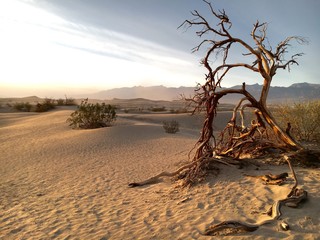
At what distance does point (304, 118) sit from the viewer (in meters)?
10.4

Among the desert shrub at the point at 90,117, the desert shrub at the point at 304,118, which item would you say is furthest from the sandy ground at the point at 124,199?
the desert shrub at the point at 90,117

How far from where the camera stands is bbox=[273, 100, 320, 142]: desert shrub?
10.4 metres

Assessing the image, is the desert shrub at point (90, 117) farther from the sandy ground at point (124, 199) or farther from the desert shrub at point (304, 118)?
the desert shrub at point (304, 118)

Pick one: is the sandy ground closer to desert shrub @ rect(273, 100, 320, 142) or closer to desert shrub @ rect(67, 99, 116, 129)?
desert shrub @ rect(273, 100, 320, 142)

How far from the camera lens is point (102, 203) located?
20.8ft

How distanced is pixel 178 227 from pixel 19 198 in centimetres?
380

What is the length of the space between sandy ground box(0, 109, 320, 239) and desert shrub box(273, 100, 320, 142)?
12.3ft

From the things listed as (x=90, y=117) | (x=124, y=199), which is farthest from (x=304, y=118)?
(x=90, y=117)

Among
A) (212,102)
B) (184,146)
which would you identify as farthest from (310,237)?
(184,146)

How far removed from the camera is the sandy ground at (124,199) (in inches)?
195

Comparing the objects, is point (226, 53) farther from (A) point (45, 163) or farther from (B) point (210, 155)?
(A) point (45, 163)

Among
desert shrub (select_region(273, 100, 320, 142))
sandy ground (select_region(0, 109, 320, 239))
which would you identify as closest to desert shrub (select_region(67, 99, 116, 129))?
sandy ground (select_region(0, 109, 320, 239))

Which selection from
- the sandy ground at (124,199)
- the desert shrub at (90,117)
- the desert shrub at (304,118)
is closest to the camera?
the sandy ground at (124,199)

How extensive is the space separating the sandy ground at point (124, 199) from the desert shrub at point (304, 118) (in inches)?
148
